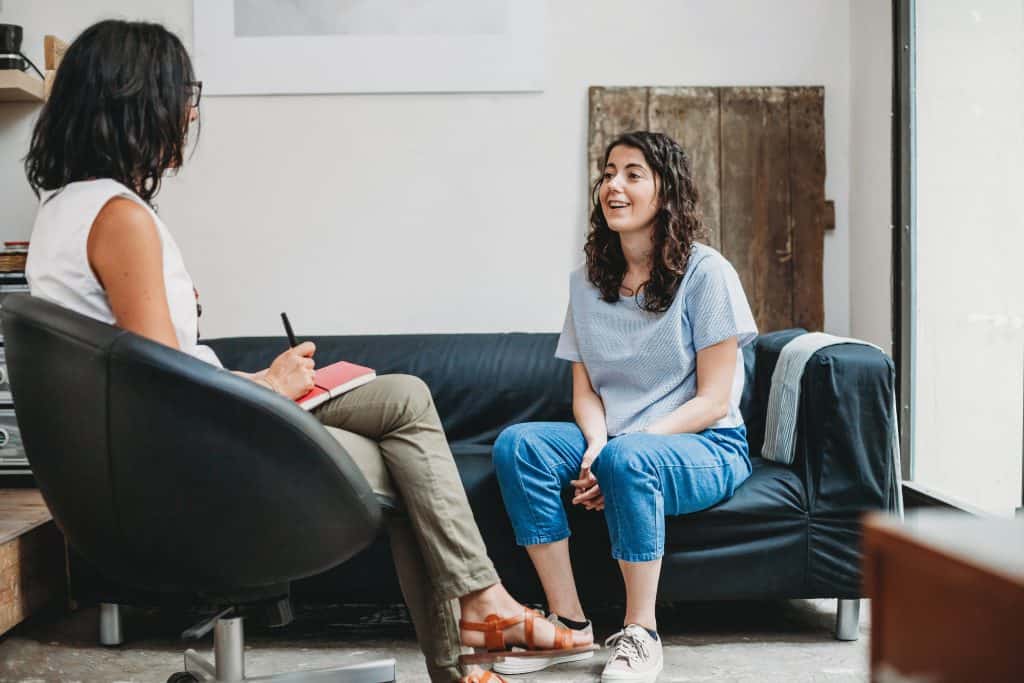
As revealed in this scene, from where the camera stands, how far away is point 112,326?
3.77 feet

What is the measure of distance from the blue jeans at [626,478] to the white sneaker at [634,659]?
0.50 ft

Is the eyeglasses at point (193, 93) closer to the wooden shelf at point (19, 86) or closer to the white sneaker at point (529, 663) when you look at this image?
the white sneaker at point (529, 663)

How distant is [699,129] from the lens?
292 centimetres

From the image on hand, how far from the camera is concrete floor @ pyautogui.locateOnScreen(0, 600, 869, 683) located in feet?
6.10

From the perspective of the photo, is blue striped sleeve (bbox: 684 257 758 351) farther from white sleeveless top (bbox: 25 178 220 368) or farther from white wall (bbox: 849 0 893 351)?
white sleeveless top (bbox: 25 178 220 368)

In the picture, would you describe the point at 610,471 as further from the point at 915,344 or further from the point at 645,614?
the point at 915,344

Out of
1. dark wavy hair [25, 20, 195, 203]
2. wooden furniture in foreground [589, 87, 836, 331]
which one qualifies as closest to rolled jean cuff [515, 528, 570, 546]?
dark wavy hair [25, 20, 195, 203]

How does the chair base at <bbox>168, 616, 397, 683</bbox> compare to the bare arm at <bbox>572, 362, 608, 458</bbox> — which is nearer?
the chair base at <bbox>168, 616, 397, 683</bbox>

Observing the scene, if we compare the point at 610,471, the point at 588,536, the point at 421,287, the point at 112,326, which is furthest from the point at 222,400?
the point at 421,287

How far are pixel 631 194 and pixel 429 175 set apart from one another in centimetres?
106

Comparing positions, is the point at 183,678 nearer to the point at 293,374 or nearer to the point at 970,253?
the point at 293,374

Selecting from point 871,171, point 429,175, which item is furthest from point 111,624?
point 871,171

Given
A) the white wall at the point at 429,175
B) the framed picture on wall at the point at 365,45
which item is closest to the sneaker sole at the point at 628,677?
the white wall at the point at 429,175

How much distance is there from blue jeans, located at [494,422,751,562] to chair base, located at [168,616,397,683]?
1.38 feet
